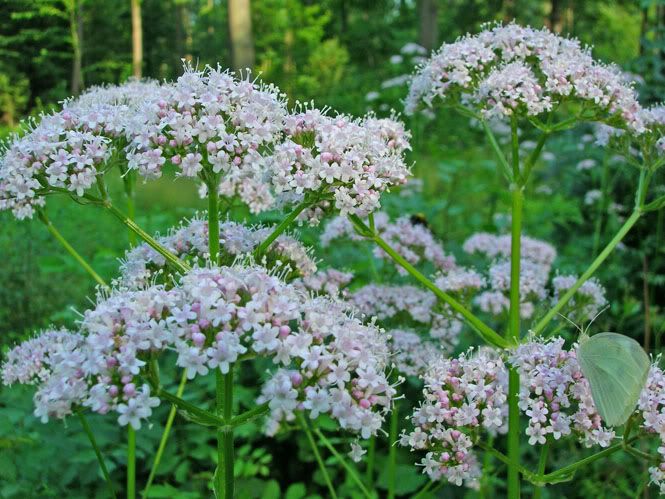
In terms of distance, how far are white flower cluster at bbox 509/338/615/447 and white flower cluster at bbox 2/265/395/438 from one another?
2.40ft

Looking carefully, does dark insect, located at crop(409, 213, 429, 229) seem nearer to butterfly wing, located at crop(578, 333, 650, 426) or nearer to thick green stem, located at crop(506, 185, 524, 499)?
thick green stem, located at crop(506, 185, 524, 499)

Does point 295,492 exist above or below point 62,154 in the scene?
below

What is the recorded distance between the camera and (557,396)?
2.55 m

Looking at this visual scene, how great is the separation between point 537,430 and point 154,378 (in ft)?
4.55

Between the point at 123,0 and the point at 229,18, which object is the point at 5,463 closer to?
the point at 229,18

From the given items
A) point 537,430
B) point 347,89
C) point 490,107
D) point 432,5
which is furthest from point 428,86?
point 347,89

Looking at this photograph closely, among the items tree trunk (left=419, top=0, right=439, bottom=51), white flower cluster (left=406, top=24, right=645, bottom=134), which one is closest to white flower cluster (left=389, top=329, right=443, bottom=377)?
white flower cluster (left=406, top=24, right=645, bottom=134)

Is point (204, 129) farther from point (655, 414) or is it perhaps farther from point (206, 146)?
point (655, 414)

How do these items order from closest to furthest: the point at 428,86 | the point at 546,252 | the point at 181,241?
the point at 181,241
the point at 428,86
the point at 546,252

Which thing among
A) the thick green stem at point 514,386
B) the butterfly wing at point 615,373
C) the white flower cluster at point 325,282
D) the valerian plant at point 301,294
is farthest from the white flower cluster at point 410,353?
the butterfly wing at point 615,373

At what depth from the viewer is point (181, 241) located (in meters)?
2.97

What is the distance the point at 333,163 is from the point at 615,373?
3.99ft

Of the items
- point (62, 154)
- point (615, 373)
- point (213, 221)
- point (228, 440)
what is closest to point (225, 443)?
point (228, 440)

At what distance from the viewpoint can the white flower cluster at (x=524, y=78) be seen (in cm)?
320
